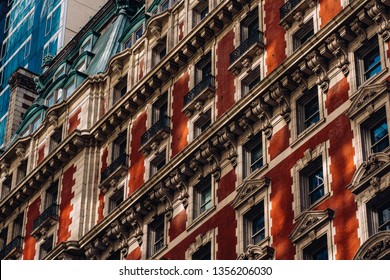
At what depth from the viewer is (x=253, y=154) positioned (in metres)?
58.3

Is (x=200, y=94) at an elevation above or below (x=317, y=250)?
above

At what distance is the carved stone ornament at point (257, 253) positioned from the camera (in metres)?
53.2

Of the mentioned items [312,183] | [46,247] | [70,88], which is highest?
[70,88]

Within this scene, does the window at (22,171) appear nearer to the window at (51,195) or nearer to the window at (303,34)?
the window at (51,195)

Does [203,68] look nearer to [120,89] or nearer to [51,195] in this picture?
[120,89]

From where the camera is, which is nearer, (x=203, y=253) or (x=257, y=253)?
(x=257, y=253)

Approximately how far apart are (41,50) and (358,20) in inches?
1825

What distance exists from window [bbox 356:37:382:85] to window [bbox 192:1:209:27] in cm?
1396

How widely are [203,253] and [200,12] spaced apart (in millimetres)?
14758

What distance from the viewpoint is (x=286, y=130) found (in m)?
56.4

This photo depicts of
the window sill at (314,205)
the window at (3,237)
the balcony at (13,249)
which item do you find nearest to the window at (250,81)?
the window sill at (314,205)

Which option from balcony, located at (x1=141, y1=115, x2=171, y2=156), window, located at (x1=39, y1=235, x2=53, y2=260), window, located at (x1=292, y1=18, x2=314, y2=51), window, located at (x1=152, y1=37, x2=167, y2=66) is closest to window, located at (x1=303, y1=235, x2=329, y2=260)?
window, located at (x1=292, y1=18, x2=314, y2=51)

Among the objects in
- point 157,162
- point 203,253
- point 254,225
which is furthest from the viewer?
point 157,162

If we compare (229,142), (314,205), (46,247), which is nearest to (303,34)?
(229,142)
